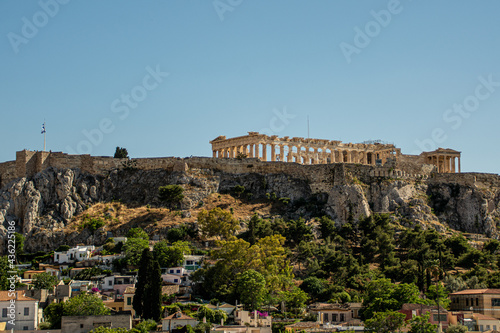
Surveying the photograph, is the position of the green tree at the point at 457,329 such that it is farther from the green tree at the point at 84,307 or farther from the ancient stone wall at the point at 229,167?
the ancient stone wall at the point at 229,167

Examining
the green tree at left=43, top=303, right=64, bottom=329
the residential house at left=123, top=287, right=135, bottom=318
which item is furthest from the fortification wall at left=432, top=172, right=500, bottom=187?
the green tree at left=43, top=303, right=64, bottom=329

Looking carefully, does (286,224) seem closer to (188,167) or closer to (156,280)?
(188,167)

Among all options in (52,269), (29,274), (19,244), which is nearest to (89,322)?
(29,274)

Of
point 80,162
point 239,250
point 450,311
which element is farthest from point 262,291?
point 80,162

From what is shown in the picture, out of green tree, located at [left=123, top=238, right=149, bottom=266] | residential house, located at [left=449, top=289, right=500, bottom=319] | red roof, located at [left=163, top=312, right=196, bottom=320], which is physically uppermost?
green tree, located at [left=123, top=238, right=149, bottom=266]

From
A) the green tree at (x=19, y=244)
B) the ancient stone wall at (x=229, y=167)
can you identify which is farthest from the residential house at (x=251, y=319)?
the ancient stone wall at (x=229, y=167)

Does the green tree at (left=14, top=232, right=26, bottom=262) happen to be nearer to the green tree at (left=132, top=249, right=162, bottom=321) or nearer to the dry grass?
the dry grass
